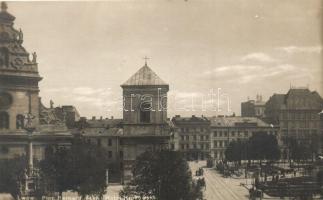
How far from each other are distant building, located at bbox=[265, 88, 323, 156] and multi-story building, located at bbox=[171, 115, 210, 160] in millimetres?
14177

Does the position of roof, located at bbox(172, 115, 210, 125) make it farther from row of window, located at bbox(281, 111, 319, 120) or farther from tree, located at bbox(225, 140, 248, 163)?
tree, located at bbox(225, 140, 248, 163)

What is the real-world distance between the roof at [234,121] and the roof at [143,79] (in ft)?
213

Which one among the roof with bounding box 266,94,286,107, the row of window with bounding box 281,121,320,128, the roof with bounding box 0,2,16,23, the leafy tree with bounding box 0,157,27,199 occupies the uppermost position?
the roof with bounding box 0,2,16,23

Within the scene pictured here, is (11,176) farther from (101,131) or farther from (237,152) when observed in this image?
(237,152)

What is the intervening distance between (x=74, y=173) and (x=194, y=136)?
6335 cm

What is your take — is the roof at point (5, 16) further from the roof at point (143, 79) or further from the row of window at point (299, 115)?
the row of window at point (299, 115)

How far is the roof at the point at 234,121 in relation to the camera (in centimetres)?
10262

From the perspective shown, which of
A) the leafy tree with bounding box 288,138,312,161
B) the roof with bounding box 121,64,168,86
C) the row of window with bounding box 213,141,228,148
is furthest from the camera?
the row of window with bounding box 213,141,228,148

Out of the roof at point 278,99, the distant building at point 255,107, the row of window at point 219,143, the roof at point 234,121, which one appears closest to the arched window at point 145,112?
the row of window at point 219,143

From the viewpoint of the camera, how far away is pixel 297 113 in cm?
10356

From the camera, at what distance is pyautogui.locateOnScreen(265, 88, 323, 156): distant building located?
102m

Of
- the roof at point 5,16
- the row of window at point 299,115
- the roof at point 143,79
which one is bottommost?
the row of window at point 299,115

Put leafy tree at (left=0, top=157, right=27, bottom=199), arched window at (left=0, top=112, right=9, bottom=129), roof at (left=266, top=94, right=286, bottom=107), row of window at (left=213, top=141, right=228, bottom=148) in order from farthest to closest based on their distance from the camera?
roof at (left=266, top=94, right=286, bottom=107) < row of window at (left=213, top=141, right=228, bottom=148) < arched window at (left=0, top=112, right=9, bottom=129) < leafy tree at (left=0, top=157, right=27, bottom=199)

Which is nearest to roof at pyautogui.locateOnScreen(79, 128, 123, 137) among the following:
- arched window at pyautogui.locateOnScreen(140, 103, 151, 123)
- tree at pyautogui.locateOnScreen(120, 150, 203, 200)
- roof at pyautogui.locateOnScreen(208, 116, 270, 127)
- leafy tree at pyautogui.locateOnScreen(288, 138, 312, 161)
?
leafy tree at pyautogui.locateOnScreen(288, 138, 312, 161)
